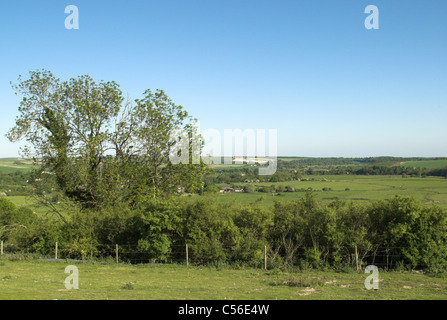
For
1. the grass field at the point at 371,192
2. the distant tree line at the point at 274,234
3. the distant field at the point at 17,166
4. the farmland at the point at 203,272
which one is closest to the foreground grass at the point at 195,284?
the farmland at the point at 203,272

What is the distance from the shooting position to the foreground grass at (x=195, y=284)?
1030cm

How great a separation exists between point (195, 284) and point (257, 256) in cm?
515

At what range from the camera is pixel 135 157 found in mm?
24875

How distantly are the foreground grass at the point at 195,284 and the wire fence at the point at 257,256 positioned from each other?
2.96 feet

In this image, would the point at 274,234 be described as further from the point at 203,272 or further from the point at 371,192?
the point at 371,192

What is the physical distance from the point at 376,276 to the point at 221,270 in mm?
6644

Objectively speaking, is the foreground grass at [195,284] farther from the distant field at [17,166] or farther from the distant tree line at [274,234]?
the distant field at [17,166]

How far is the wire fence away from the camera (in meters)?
16.7

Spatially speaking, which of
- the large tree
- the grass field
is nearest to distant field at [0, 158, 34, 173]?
the large tree

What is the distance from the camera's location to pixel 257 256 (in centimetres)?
1727

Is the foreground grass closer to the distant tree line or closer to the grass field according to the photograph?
the distant tree line
